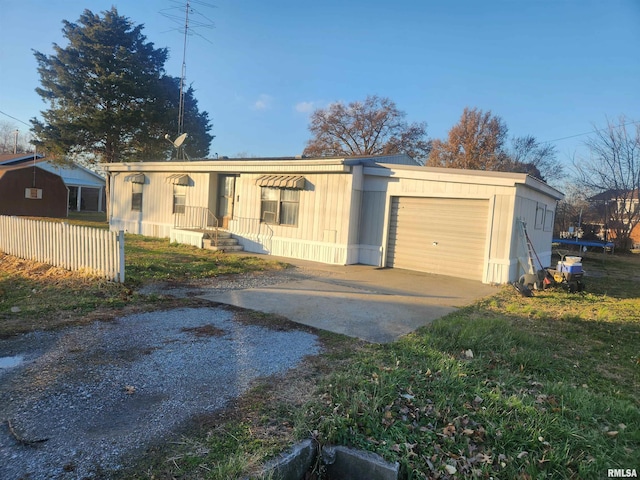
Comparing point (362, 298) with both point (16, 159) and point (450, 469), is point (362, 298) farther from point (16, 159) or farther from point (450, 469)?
point (16, 159)

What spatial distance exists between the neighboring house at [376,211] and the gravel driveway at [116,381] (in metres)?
6.90

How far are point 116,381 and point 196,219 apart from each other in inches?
478

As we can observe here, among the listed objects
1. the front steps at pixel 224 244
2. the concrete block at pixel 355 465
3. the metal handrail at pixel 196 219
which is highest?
the metal handrail at pixel 196 219

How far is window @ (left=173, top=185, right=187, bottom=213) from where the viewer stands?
15.6 m

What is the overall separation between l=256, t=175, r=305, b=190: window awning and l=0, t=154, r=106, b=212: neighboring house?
80.8 feet

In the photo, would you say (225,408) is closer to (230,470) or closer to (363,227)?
(230,470)

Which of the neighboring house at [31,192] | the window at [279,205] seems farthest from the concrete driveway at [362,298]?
the neighboring house at [31,192]

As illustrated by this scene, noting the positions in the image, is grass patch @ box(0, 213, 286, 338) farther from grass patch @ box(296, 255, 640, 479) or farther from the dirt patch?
grass patch @ box(296, 255, 640, 479)

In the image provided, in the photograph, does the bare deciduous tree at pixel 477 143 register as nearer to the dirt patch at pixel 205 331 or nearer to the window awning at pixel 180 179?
the window awning at pixel 180 179

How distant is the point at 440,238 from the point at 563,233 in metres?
23.4

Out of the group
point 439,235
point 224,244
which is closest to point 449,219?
point 439,235

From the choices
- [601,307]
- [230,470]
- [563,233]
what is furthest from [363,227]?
[563,233]

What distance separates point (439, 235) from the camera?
36.5 ft

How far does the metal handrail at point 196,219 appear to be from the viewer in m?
14.6
